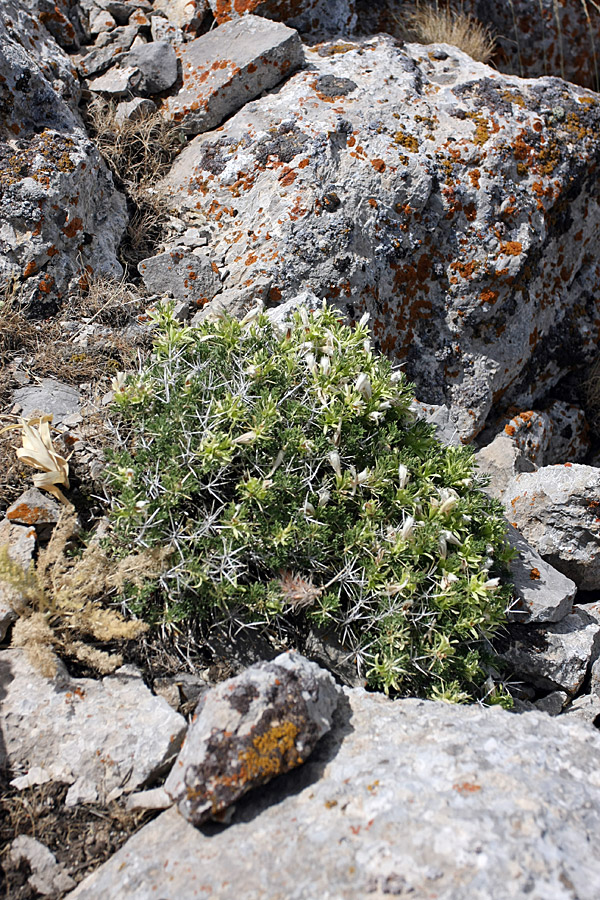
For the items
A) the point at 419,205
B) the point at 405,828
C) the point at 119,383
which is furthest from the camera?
the point at 419,205

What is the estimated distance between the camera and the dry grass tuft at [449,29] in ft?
20.5

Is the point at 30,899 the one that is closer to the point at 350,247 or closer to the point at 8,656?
the point at 8,656

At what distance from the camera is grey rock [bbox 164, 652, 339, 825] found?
219cm

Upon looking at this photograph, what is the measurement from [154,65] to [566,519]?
15.5ft

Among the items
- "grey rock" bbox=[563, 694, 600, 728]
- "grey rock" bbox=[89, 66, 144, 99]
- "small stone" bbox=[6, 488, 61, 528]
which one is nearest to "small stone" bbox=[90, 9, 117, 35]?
"grey rock" bbox=[89, 66, 144, 99]

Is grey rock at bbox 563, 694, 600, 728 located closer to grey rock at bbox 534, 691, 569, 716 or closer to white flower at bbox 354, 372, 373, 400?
grey rock at bbox 534, 691, 569, 716

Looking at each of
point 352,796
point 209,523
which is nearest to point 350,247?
point 209,523

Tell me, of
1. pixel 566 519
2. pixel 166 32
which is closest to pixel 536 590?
pixel 566 519

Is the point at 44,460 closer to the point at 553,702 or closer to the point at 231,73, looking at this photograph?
the point at 553,702

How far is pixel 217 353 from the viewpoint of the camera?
10.9ft

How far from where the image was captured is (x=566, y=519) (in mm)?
4074

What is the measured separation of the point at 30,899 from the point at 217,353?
2402 millimetres

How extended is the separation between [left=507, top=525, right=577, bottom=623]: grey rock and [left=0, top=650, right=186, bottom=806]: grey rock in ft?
6.23

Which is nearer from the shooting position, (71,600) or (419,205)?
(71,600)
